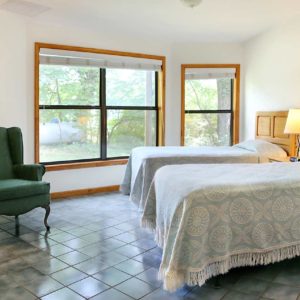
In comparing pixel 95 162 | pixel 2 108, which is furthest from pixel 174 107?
pixel 2 108

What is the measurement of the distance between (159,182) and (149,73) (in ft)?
11.1

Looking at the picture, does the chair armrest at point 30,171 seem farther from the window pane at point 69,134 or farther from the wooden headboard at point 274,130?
the wooden headboard at point 274,130

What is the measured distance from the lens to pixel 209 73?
590 cm

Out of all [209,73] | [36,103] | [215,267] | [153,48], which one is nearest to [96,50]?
[153,48]

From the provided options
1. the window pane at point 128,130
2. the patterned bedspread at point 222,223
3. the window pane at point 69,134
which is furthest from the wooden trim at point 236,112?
the patterned bedspread at point 222,223

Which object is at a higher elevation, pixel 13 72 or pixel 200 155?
pixel 13 72

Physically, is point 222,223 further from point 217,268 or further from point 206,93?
point 206,93

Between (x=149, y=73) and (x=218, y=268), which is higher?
(x=149, y=73)

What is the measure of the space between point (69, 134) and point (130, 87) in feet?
3.97

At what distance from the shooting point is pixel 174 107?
594cm

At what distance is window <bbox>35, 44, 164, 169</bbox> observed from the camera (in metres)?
4.96

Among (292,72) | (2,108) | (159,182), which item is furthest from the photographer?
(292,72)

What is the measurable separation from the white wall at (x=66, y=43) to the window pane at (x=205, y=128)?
Answer: 0.22 meters

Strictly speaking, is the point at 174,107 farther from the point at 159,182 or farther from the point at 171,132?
the point at 159,182
